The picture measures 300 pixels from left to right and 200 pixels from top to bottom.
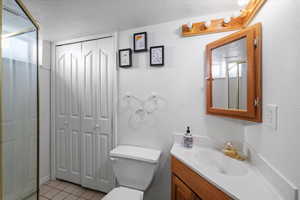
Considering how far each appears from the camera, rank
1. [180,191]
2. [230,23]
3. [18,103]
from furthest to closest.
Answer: [230,23] < [180,191] < [18,103]

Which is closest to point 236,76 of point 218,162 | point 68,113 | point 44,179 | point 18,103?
point 218,162

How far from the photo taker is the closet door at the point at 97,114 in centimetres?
175

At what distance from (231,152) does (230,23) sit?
3.92ft

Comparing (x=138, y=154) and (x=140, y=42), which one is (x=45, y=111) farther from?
(x=140, y=42)

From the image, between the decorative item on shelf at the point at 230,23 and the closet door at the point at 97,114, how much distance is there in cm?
104

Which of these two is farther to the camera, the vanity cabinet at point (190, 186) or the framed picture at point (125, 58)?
the framed picture at point (125, 58)

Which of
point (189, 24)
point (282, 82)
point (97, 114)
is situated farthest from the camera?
point (97, 114)

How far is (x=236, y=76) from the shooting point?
1.10m

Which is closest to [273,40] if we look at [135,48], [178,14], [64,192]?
[178,14]

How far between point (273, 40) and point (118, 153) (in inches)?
62.7

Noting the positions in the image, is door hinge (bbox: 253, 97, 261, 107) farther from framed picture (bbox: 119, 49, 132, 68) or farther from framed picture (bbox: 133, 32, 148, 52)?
framed picture (bbox: 119, 49, 132, 68)

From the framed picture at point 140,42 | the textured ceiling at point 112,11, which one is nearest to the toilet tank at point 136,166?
the framed picture at point 140,42

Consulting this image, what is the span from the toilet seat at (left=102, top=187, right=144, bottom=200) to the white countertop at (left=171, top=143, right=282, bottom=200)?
24.7 inches

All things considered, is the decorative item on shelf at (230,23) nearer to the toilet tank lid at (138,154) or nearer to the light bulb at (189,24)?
the light bulb at (189,24)
